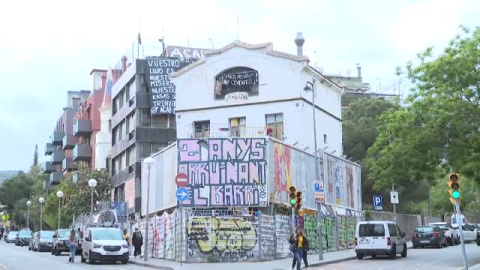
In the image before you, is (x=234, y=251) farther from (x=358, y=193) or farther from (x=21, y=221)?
(x=21, y=221)

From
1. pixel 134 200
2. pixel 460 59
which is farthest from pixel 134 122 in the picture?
pixel 460 59

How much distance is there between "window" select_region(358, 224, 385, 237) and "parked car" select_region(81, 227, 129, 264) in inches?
449

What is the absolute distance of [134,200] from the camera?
2099 inches

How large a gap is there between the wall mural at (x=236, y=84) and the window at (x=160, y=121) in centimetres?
1255

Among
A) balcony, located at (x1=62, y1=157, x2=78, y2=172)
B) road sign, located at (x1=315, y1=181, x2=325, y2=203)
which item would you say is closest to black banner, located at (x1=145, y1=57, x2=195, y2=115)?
road sign, located at (x1=315, y1=181, x2=325, y2=203)

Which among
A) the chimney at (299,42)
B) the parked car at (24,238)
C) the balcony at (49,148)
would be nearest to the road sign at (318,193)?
the chimney at (299,42)

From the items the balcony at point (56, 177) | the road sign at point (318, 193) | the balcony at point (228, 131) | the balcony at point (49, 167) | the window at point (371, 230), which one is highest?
the balcony at point (49, 167)

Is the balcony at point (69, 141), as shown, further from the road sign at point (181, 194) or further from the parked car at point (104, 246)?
the road sign at point (181, 194)

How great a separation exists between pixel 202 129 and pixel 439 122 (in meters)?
21.6

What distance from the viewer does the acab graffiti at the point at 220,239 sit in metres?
28.9

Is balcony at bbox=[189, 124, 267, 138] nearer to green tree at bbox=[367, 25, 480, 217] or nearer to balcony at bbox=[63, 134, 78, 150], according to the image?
green tree at bbox=[367, 25, 480, 217]

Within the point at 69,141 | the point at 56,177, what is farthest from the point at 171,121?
the point at 56,177

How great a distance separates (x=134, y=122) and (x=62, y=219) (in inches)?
742

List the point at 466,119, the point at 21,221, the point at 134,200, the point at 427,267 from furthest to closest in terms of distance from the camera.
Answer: the point at 21,221
the point at 134,200
the point at 466,119
the point at 427,267
